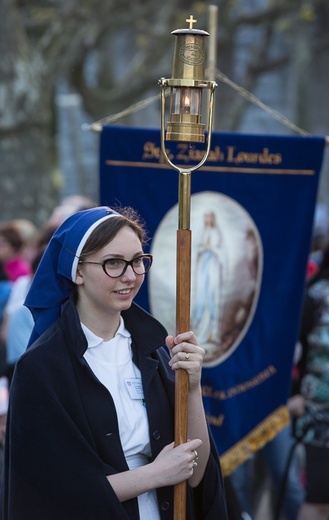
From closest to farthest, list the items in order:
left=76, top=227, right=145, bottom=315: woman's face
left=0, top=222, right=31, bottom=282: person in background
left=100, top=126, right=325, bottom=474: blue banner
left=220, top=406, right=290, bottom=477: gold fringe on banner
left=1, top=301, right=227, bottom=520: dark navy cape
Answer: left=1, top=301, right=227, bottom=520: dark navy cape < left=76, top=227, right=145, bottom=315: woman's face < left=100, top=126, right=325, bottom=474: blue banner < left=220, top=406, right=290, bottom=477: gold fringe on banner < left=0, top=222, right=31, bottom=282: person in background

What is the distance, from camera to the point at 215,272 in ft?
19.0

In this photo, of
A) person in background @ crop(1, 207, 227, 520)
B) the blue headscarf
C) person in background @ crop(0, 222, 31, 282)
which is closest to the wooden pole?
person in background @ crop(1, 207, 227, 520)

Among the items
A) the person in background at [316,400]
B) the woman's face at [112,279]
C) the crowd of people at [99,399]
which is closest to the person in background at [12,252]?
the person in background at [316,400]

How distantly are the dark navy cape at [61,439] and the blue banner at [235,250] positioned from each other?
2118mm

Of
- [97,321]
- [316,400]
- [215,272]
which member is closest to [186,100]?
[97,321]

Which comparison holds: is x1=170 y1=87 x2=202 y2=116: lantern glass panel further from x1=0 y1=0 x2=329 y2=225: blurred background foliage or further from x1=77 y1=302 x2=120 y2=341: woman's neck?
x1=0 y1=0 x2=329 y2=225: blurred background foliage

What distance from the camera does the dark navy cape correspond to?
11.4 feet

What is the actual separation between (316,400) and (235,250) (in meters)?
0.96

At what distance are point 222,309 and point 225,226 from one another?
1.35ft

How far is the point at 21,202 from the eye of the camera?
41.8 ft

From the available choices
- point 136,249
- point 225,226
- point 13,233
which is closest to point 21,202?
point 13,233

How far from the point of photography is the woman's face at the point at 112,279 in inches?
142

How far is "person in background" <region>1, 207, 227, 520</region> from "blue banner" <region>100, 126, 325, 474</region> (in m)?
1.90

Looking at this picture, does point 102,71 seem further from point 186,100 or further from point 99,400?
point 99,400
